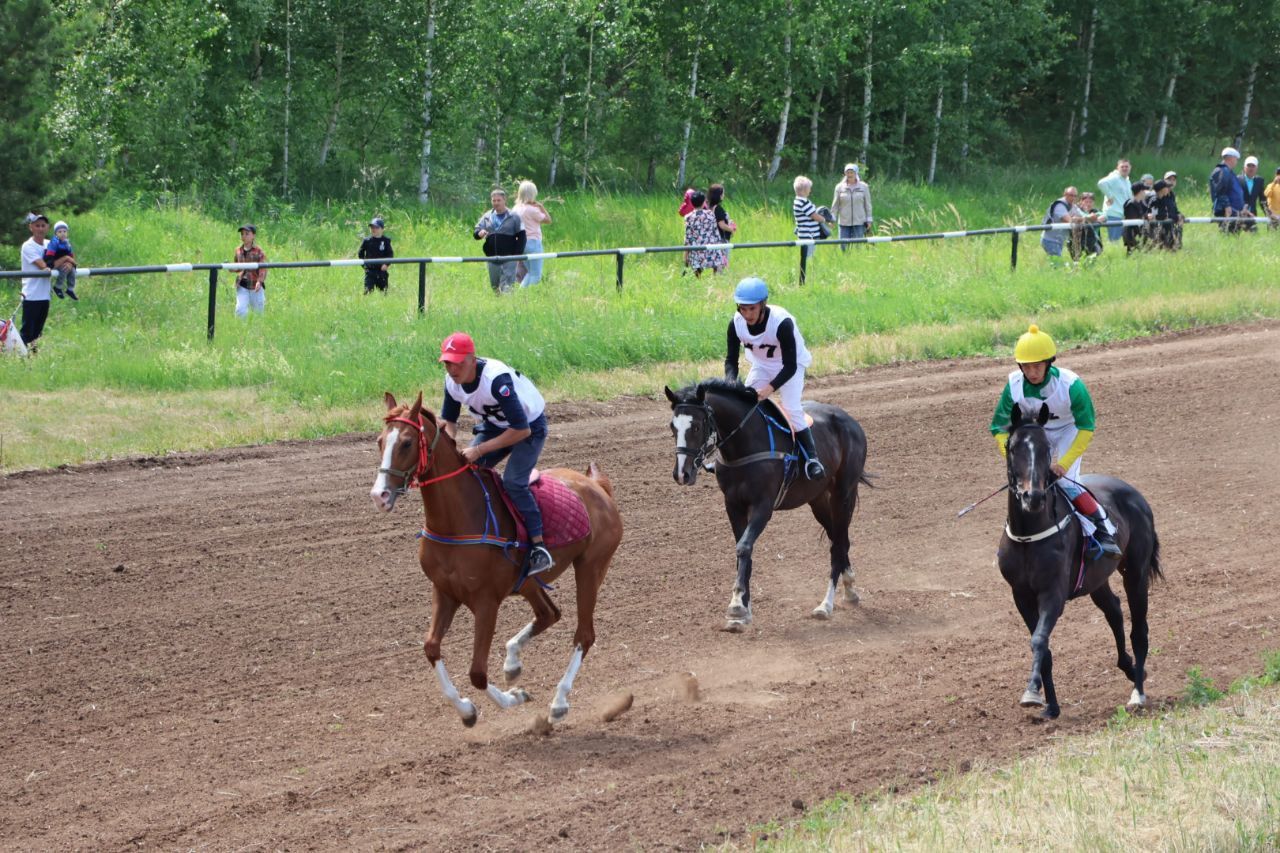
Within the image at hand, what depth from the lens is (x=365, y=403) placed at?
1698cm

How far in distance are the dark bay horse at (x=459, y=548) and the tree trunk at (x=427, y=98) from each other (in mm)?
22754

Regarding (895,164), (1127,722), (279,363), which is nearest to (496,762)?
(1127,722)

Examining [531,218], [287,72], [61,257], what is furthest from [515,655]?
[287,72]

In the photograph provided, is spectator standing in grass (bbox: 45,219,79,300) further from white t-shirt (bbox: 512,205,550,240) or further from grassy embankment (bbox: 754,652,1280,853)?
grassy embankment (bbox: 754,652,1280,853)

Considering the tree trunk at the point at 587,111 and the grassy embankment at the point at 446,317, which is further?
the tree trunk at the point at 587,111

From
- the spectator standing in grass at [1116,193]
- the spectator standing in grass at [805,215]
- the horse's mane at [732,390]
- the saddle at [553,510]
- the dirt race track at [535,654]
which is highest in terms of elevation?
the spectator standing in grass at [1116,193]

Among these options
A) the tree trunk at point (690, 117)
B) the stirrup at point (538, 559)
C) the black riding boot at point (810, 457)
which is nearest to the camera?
the stirrup at point (538, 559)

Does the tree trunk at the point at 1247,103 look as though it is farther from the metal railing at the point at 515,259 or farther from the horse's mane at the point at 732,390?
the horse's mane at the point at 732,390

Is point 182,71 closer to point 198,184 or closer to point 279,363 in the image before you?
point 198,184

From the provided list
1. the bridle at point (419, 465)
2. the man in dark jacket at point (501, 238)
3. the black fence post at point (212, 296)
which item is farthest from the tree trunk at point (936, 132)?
the bridle at point (419, 465)

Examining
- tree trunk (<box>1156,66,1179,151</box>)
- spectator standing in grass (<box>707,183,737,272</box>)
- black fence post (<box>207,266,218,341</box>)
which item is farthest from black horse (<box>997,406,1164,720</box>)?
tree trunk (<box>1156,66,1179,151</box>)

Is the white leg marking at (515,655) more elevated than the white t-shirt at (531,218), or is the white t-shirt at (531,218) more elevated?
the white t-shirt at (531,218)

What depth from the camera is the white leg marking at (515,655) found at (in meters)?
9.19

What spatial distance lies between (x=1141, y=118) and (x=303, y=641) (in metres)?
43.1
